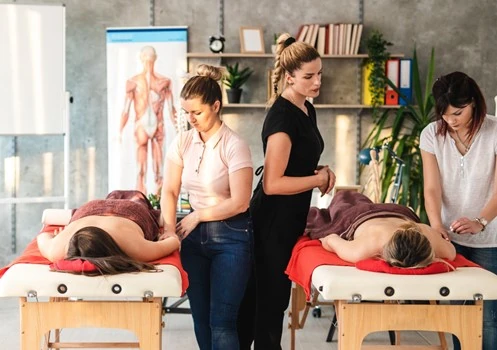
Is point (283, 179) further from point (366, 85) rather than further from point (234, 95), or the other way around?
point (366, 85)

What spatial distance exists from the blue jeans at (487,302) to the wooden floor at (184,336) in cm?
130

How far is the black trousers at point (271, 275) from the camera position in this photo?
3.00 meters

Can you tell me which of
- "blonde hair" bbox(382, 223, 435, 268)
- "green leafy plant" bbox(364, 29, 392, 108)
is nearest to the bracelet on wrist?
"blonde hair" bbox(382, 223, 435, 268)

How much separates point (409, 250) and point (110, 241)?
0.95m

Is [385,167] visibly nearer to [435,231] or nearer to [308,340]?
[308,340]

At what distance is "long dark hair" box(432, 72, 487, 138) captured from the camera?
279 centimetres

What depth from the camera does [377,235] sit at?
285 centimetres

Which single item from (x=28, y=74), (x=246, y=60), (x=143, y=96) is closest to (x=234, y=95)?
(x=246, y=60)

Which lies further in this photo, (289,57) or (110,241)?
(289,57)

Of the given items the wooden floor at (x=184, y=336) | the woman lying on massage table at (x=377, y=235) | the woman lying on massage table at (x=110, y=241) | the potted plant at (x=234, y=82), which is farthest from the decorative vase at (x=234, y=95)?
the woman lying on massage table at (x=110, y=241)

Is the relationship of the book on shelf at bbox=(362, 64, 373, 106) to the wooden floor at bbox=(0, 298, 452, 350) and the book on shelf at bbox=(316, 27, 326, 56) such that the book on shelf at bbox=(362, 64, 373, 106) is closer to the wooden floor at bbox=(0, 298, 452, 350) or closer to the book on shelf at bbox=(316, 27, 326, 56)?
the book on shelf at bbox=(316, 27, 326, 56)

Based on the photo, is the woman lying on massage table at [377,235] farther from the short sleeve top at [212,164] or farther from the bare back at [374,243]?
the short sleeve top at [212,164]

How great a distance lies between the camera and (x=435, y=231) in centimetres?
287

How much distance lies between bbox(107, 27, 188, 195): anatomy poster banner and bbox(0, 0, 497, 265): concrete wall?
16 cm
